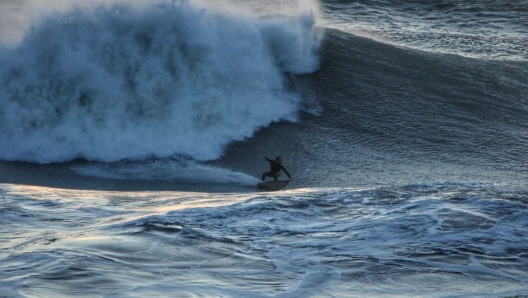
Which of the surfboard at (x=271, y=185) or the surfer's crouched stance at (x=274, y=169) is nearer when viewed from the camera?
the surfboard at (x=271, y=185)

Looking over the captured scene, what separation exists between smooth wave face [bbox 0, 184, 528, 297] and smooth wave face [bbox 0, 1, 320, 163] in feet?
8.73

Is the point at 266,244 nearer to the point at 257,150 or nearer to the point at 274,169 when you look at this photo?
the point at 274,169

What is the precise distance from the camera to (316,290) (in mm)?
6730

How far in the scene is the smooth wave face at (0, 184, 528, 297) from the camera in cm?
675

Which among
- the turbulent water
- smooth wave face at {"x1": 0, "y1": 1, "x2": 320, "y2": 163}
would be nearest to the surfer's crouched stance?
the turbulent water

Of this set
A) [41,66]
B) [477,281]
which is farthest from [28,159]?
[477,281]

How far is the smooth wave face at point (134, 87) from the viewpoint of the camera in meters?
13.1

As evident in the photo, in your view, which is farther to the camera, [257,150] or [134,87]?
[134,87]

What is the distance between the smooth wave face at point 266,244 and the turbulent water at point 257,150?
0.03 meters

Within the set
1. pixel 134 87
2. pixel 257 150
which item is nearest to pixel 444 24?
pixel 257 150

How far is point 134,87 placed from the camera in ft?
46.0

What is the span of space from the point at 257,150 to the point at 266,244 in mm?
5699

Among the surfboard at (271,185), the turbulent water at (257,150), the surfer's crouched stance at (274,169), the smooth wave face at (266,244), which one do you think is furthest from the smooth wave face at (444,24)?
the smooth wave face at (266,244)

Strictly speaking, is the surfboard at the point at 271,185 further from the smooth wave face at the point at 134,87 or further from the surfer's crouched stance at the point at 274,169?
the smooth wave face at the point at 134,87
